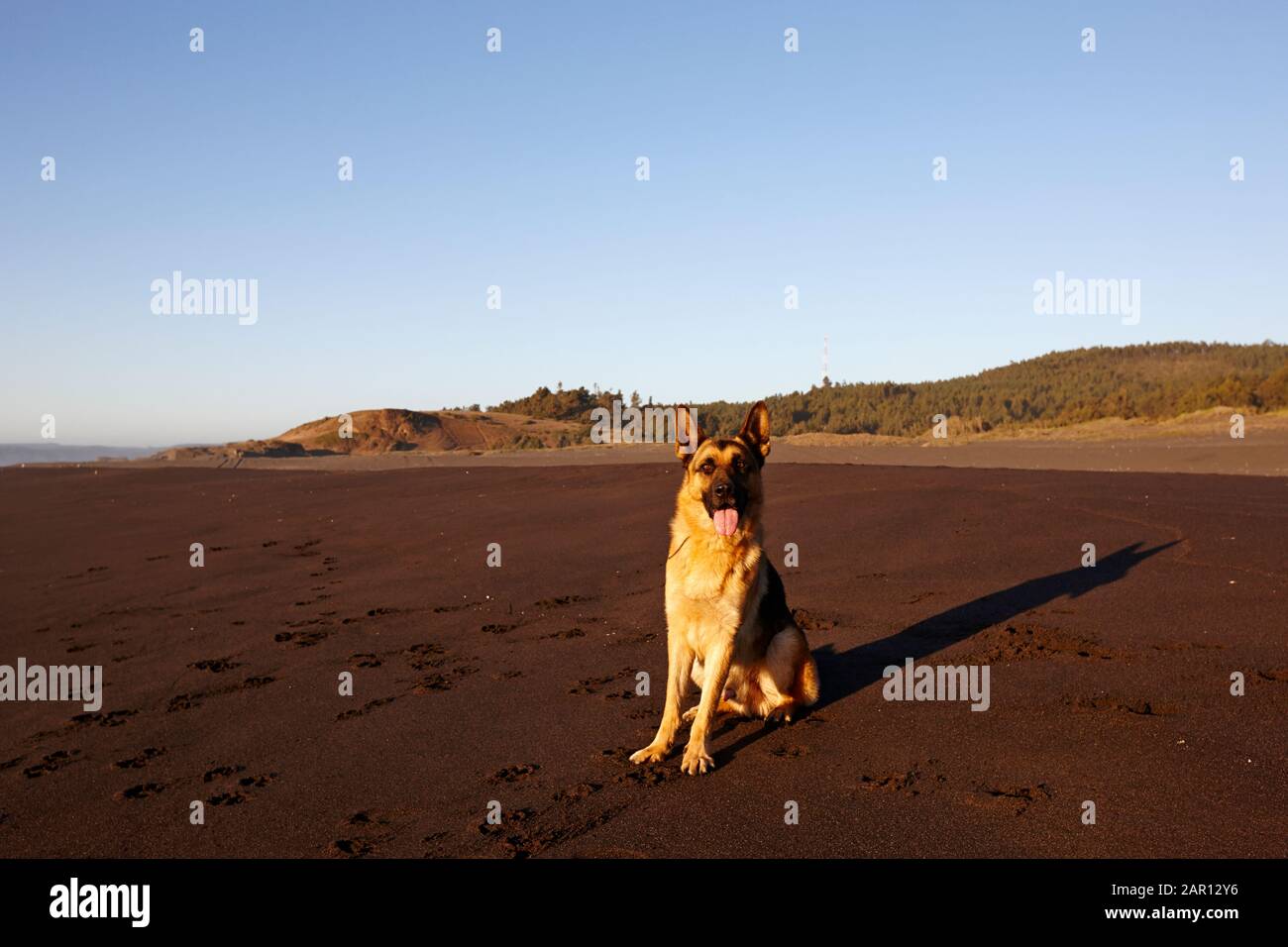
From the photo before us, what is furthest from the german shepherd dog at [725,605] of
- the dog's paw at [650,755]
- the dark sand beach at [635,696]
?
the dark sand beach at [635,696]

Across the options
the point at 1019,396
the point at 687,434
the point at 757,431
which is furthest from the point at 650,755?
the point at 1019,396

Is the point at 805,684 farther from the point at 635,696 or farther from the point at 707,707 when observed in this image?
the point at 635,696

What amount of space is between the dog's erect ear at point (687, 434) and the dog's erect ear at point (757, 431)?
1.01 ft

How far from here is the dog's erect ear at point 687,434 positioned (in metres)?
5.86

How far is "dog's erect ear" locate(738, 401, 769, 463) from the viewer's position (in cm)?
607

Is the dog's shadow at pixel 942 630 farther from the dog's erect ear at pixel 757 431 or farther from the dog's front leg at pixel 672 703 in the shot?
the dog's erect ear at pixel 757 431

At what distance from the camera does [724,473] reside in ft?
18.6

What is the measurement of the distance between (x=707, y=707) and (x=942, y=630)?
3518mm
